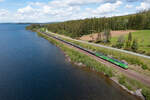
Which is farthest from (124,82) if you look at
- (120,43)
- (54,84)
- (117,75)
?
(120,43)

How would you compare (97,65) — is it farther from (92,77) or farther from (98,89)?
(98,89)

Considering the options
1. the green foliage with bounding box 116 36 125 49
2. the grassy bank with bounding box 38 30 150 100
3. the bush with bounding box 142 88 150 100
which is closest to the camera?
the bush with bounding box 142 88 150 100

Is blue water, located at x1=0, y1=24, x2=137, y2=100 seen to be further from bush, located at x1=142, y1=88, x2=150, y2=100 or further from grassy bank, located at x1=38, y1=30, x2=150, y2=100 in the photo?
bush, located at x1=142, y1=88, x2=150, y2=100

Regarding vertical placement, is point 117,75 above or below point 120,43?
below

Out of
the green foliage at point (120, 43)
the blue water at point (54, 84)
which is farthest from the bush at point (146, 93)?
the green foliage at point (120, 43)

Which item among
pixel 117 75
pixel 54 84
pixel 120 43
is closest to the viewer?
pixel 54 84

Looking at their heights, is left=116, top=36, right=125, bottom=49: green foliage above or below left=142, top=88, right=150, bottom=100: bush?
above

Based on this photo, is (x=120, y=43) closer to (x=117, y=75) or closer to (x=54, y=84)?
(x=117, y=75)

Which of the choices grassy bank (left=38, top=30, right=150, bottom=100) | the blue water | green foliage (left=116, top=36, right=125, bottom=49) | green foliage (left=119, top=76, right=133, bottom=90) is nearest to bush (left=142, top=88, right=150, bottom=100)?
grassy bank (left=38, top=30, right=150, bottom=100)

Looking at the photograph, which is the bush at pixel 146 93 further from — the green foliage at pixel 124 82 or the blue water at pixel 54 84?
the green foliage at pixel 124 82

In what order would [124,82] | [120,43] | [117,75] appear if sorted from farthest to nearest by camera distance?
[120,43] < [117,75] < [124,82]

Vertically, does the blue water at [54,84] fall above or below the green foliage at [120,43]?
below
